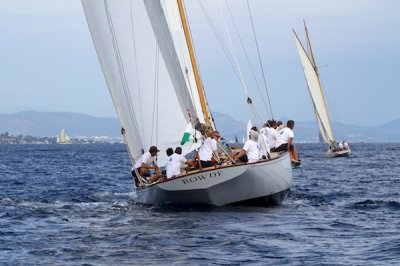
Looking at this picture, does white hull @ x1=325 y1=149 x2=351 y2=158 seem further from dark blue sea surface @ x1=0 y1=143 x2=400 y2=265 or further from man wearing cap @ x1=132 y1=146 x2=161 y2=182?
man wearing cap @ x1=132 y1=146 x2=161 y2=182

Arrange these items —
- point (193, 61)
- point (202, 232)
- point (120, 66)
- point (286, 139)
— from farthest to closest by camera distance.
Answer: point (120, 66), point (286, 139), point (193, 61), point (202, 232)

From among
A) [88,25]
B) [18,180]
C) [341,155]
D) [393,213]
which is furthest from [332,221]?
[341,155]

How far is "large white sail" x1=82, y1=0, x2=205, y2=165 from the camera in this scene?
2883 centimetres

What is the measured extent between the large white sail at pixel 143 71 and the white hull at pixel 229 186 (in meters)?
4.13

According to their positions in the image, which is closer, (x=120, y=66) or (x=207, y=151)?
(x=207, y=151)

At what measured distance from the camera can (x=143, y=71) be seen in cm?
2931

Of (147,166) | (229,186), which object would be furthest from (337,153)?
(229,186)

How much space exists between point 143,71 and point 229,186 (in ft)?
23.0

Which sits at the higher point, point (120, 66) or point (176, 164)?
point (120, 66)

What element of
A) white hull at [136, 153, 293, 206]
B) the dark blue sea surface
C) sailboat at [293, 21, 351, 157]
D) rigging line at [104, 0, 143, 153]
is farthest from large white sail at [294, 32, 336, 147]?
white hull at [136, 153, 293, 206]

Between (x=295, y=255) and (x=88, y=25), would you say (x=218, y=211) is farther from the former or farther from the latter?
(x=88, y=25)

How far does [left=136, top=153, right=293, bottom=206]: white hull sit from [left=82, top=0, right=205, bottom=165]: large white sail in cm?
413

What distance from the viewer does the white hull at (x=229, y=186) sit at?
76.9ft

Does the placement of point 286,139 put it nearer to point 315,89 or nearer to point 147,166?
point 147,166
